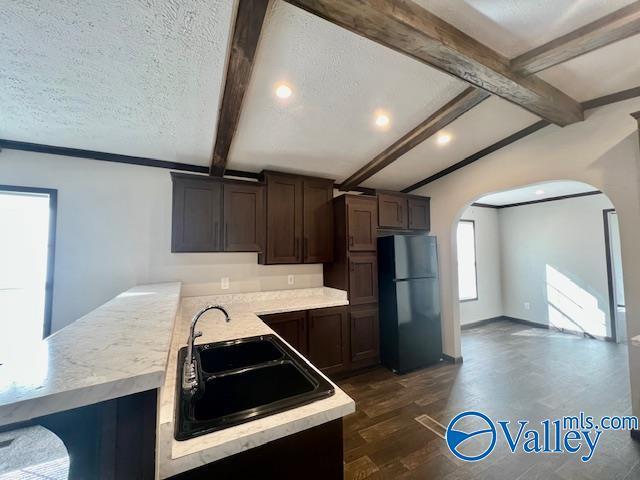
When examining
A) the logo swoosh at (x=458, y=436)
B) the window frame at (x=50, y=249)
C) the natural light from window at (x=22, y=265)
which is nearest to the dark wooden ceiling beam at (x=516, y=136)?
the logo swoosh at (x=458, y=436)

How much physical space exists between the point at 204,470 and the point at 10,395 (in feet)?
1.69

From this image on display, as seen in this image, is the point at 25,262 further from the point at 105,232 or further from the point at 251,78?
the point at 251,78

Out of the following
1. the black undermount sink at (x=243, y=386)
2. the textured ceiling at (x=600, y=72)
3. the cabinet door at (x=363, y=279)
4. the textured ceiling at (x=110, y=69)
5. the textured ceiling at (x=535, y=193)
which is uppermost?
the textured ceiling at (x=600, y=72)

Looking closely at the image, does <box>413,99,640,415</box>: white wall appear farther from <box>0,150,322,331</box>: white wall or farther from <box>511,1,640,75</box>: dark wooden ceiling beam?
<box>0,150,322,331</box>: white wall

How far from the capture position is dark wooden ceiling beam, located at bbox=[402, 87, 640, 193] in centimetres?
225

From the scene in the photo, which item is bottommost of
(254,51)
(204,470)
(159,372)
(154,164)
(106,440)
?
(204,470)

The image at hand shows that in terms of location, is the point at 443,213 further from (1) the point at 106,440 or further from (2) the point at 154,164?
(1) the point at 106,440

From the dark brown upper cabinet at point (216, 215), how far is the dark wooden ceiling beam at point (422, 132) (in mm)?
1349

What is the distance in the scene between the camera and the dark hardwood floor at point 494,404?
1856 millimetres

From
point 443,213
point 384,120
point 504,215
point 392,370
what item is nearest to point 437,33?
point 384,120

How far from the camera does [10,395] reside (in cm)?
50

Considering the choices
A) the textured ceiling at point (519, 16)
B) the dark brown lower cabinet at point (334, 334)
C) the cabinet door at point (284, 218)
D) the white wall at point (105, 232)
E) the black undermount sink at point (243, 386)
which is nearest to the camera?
the black undermount sink at point (243, 386)

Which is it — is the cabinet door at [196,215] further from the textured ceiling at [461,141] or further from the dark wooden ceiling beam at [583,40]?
the dark wooden ceiling beam at [583,40]

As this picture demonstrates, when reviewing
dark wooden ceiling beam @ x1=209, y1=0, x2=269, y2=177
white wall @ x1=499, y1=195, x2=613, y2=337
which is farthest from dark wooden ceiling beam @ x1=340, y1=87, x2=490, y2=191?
white wall @ x1=499, y1=195, x2=613, y2=337
